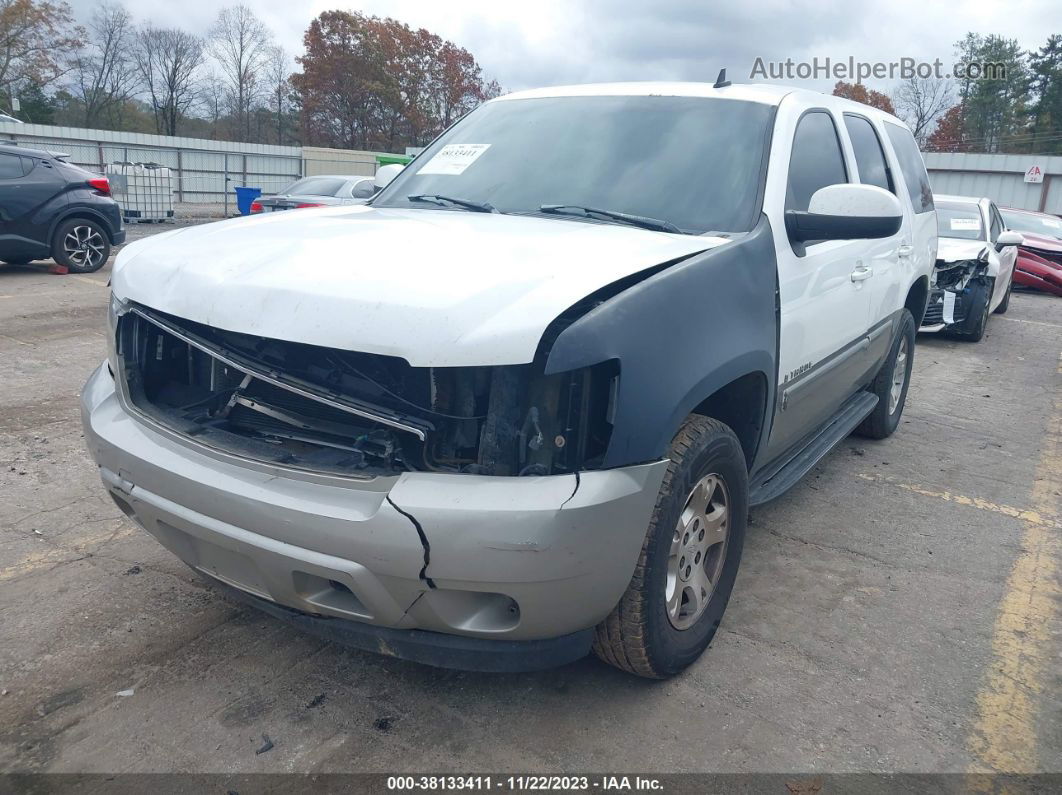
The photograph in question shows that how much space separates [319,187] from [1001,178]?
1247 inches

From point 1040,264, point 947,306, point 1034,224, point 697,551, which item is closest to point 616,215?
point 697,551

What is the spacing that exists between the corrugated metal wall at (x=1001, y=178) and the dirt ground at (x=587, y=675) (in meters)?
36.1

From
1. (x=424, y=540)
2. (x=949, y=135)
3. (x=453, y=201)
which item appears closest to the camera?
(x=424, y=540)

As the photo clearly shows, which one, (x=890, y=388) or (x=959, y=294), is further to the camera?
(x=959, y=294)

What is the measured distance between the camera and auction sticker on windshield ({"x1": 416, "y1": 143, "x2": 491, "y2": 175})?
13.0ft

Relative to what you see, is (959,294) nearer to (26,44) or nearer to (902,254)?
(902,254)

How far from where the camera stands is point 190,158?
27.0 m

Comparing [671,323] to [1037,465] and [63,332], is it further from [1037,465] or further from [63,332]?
[63,332]

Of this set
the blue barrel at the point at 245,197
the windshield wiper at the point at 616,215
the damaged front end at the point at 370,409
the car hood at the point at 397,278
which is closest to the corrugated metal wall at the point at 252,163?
the blue barrel at the point at 245,197

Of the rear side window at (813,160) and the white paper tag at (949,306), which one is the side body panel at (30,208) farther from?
the white paper tag at (949,306)

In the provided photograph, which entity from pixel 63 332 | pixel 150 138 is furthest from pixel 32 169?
pixel 150 138

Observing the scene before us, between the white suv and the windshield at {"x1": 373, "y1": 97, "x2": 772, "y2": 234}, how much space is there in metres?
0.02

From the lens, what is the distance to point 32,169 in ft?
35.0

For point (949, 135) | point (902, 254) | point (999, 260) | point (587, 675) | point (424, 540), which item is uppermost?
point (949, 135)
